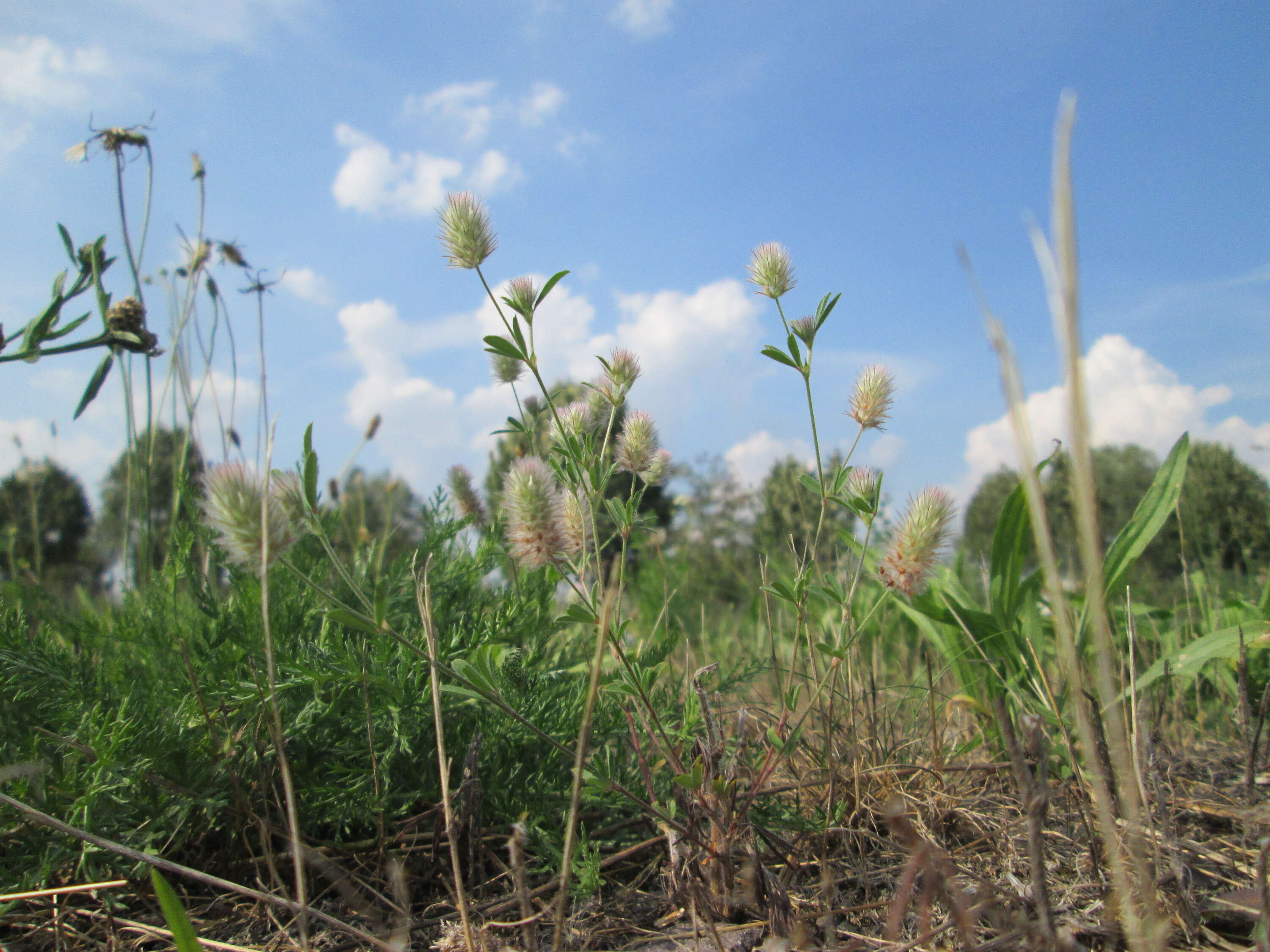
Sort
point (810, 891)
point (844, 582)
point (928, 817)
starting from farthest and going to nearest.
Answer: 1. point (844, 582)
2. point (928, 817)
3. point (810, 891)

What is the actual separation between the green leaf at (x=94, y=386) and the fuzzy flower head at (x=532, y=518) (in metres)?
1.17

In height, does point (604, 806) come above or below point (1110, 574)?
below

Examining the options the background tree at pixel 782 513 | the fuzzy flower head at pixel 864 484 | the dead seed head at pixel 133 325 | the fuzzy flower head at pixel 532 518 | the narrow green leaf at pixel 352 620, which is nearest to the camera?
the narrow green leaf at pixel 352 620

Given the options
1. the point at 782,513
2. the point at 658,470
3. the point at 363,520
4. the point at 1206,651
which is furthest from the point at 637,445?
the point at 782,513

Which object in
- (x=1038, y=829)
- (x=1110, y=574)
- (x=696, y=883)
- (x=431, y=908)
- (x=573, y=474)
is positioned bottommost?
(x=431, y=908)

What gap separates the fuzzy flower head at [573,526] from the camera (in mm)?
1215

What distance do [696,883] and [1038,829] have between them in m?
0.52

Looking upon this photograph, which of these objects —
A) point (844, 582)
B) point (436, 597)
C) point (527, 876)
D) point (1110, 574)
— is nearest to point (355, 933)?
point (527, 876)

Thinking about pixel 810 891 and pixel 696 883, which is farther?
pixel 810 891

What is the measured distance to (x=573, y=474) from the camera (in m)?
1.33

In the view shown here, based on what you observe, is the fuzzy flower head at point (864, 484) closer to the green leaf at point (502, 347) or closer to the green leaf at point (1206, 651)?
the green leaf at point (502, 347)

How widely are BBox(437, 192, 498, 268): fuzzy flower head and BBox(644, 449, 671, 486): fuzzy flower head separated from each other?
0.51 meters

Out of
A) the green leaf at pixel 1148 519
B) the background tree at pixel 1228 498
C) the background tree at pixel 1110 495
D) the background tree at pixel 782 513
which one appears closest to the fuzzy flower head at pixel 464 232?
the green leaf at pixel 1148 519

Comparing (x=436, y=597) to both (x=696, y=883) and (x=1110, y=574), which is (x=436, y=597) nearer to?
(x=696, y=883)
